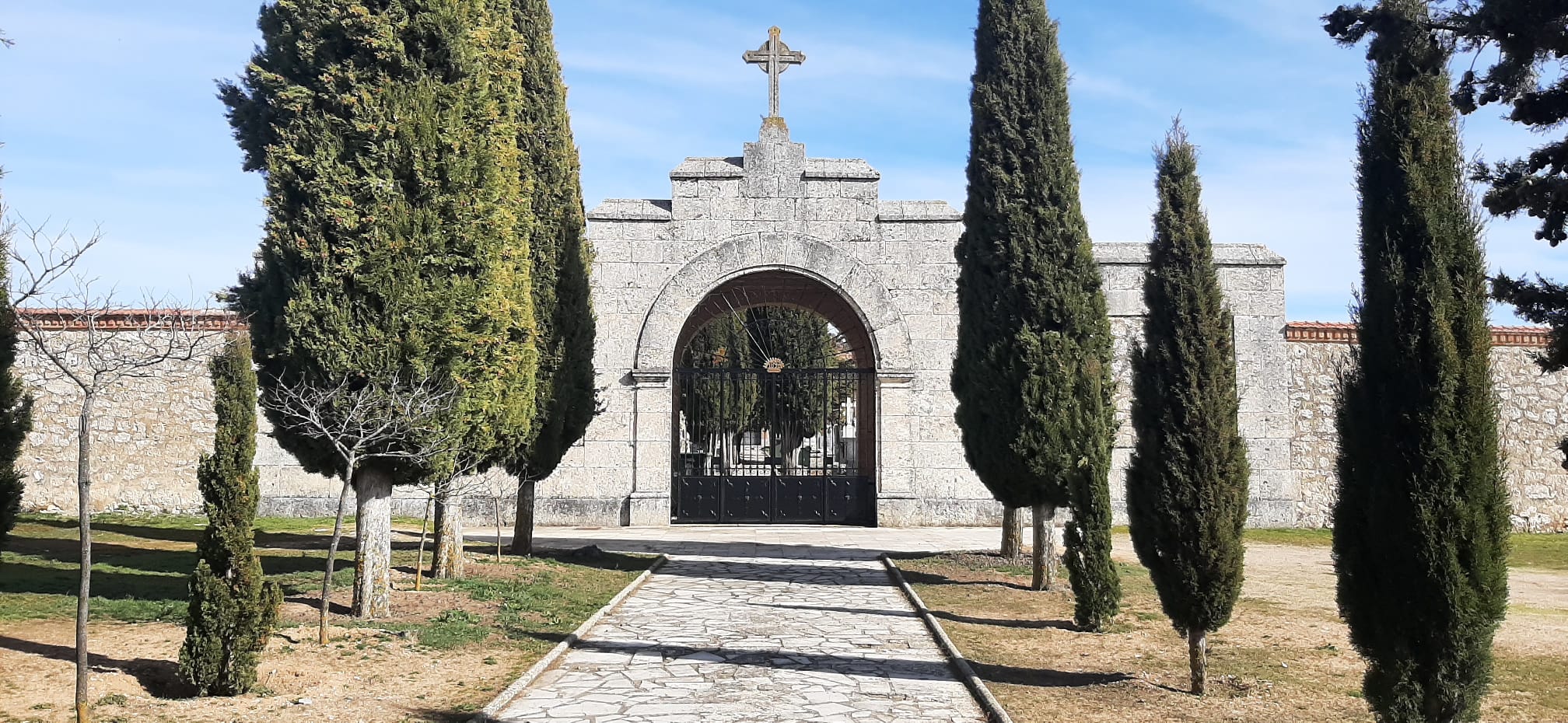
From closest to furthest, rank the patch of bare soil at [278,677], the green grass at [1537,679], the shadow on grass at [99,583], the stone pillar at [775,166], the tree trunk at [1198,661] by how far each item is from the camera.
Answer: the patch of bare soil at [278,677]
the green grass at [1537,679]
the tree trunk at [1198,661]
the shadow on grass at [99,583]
the stone pillar at [775,166]

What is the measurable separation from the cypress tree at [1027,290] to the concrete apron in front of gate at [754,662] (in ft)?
6.66

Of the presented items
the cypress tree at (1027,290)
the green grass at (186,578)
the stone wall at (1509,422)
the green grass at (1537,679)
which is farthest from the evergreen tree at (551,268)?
the stone wall at (1509,422)

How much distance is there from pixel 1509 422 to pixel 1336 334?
3.15 meters

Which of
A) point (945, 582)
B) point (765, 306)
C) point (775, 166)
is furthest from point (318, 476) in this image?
point (945, 582)

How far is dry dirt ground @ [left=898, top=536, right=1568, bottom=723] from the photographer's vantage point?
6207 mm

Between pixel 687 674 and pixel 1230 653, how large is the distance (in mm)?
4137

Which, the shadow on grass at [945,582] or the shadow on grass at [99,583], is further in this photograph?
Result: the shadow on grass at [945,582]

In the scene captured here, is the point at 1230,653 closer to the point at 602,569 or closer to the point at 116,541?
the point at 602,569

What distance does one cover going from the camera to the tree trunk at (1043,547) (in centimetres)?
1091

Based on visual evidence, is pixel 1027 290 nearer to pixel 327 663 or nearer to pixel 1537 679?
pixel 1537 679

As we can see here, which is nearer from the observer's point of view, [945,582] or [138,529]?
[945,582]

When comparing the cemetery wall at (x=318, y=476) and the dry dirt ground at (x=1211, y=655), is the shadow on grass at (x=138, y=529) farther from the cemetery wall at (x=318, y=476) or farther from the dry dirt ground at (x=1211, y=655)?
the dry dirt ground at (x=1211, y=655)

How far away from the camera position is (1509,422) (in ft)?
57.1

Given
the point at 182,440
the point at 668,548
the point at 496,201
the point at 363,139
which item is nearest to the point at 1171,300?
the point at 496,201
